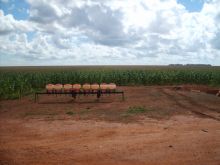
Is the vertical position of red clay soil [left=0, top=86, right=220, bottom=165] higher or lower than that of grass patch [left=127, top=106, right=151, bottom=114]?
lower

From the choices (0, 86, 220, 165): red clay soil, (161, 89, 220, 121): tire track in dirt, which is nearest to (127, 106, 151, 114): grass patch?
(0, 86, 220, 165): red clay soil

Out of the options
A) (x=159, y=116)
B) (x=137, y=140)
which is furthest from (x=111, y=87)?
(x=137, y=140)

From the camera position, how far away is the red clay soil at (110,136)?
300 inches

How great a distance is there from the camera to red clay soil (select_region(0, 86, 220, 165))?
761 centimetres

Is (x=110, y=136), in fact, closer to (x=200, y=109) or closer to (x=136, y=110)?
(x=136, y=110)

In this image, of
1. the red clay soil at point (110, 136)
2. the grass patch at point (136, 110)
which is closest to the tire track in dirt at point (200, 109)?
the red clay soil at point (110, 136)

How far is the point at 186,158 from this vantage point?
7.56m

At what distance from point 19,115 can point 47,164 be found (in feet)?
24.7

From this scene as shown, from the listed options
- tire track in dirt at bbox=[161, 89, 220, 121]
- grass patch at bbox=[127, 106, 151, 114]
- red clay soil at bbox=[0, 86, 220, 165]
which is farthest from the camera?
grass patch at bbox=[127, 106, 151, 114]

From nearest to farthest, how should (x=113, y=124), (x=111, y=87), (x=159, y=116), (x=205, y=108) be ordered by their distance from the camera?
(x=113, y=124)
(x=159, y=116)
(x=205, y=108)
(x=111, y=87)

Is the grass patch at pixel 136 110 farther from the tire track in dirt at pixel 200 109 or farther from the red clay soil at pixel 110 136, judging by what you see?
the tire track in dirt at pixel 200 109

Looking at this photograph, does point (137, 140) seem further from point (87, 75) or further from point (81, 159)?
point (87, 75)

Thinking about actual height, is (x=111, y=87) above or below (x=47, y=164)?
above

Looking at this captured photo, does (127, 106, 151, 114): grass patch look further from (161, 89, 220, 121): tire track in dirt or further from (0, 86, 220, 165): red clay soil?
(161, 89, 220, 121): tire track in dirt
